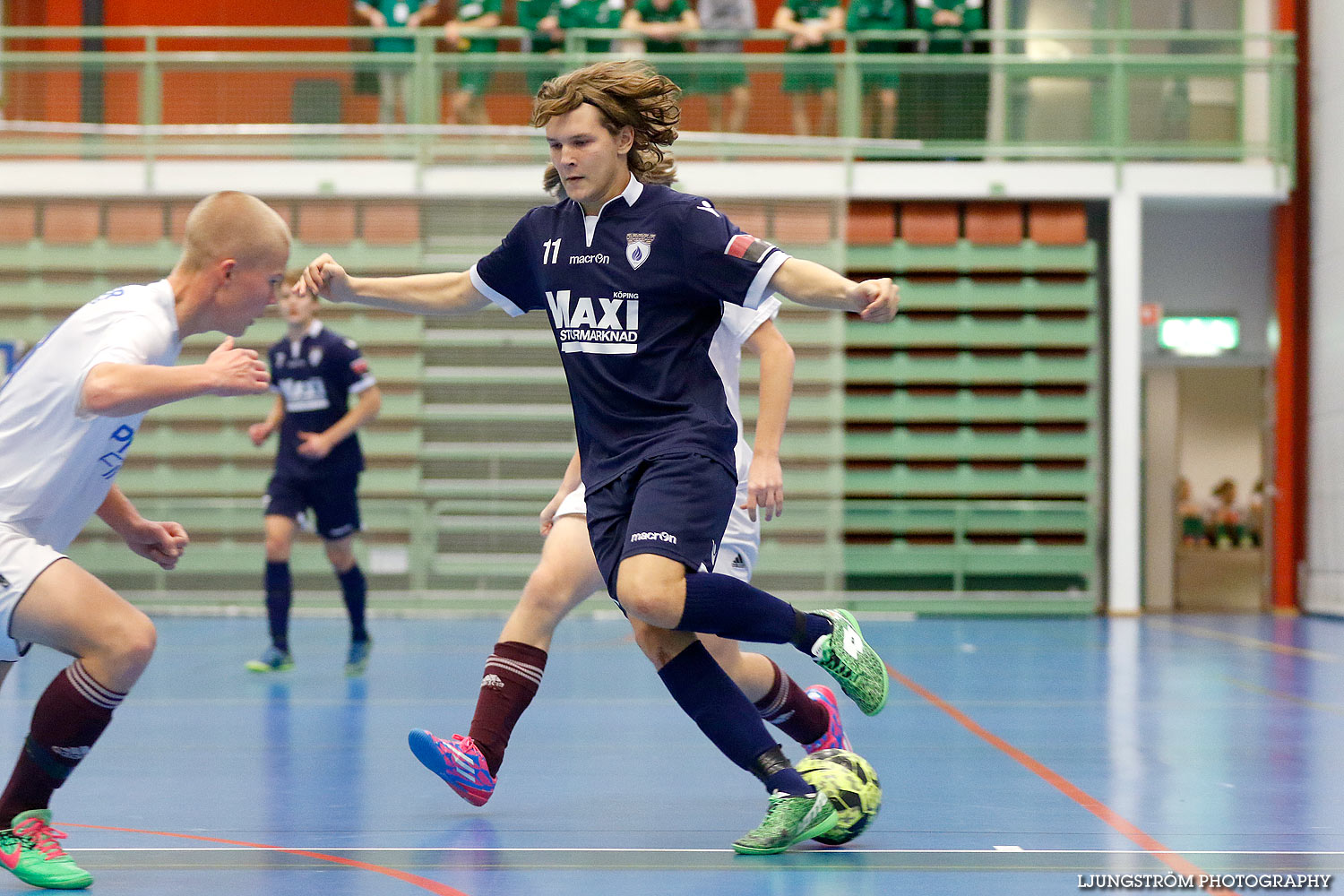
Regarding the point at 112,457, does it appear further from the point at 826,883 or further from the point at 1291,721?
the point at 1291,721

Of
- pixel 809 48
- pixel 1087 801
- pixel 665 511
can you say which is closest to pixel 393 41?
pixel 809 48

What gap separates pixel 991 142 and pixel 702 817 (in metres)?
9.71

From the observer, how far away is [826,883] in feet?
9.59

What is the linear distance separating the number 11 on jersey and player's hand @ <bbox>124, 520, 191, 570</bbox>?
3.68 ft

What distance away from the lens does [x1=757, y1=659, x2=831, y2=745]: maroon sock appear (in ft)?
12.0

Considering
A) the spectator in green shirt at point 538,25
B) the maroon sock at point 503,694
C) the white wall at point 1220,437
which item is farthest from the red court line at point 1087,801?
the white wall at point 1220,437

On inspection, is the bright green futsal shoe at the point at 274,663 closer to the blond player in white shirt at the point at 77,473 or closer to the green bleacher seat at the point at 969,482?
the blond player in white shirt at the point at 77,473

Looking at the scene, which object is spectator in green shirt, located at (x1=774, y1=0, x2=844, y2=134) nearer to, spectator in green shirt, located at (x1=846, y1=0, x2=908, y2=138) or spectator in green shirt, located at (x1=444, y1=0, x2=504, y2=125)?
spectator in green shirt, located at (x1=846, y1=0, x2=908, y2=138)

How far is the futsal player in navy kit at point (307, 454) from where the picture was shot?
7.32 metres

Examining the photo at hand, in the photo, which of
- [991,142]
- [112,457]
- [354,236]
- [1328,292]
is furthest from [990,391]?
[112,457]

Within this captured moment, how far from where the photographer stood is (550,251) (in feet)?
11.2

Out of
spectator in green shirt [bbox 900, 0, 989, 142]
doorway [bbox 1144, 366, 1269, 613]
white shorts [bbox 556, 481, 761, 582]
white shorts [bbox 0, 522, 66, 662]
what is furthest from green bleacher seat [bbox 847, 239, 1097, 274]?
white shorts [bbox 0, 522, 66, 662]

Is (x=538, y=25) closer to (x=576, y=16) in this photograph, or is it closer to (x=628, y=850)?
(x=576, y=16)

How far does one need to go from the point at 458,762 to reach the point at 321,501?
419cm
